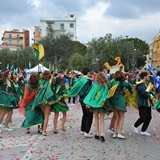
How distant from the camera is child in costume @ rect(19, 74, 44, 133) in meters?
7.96

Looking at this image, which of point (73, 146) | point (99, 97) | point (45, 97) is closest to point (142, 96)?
point (99, 97)

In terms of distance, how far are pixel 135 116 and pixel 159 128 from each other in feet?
7.95

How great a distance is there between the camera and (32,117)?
7988 millimetres

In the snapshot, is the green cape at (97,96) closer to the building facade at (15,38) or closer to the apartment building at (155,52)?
the apartment building at (155,52)

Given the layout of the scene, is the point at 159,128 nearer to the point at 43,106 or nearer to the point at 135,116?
the point at 135,116

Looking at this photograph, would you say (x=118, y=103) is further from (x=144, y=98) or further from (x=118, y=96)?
(x=144, y=98)

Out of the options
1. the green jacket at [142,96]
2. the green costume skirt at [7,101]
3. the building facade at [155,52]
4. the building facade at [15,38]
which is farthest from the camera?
the building facade at [15,38]

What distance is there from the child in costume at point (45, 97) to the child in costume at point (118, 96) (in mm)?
1662

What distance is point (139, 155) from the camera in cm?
610

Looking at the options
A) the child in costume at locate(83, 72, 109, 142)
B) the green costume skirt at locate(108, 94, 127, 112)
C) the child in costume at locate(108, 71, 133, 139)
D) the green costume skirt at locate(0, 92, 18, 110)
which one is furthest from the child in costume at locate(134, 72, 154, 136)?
the green costume skirt at locate(0, 92, 18, 110)

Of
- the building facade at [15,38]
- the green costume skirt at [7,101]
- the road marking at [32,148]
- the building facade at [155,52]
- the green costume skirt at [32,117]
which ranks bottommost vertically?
the road marking at [32,148]

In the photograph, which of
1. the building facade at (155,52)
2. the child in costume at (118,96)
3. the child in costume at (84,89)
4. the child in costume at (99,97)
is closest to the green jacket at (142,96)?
the child in costume at (118,96)

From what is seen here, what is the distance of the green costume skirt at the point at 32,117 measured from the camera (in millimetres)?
7961

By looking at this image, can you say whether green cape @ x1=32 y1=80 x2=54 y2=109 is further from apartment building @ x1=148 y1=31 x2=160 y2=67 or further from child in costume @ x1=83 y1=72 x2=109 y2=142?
apartment building @ x1=148 y1=31 x2=160 y2=67
